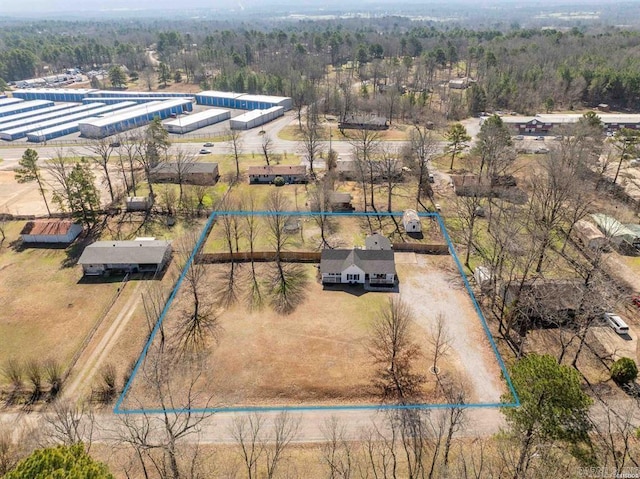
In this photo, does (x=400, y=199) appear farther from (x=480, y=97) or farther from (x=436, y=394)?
(x=480, y=97)

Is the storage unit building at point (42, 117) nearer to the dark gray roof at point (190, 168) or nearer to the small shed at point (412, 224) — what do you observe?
the dark gray roof at point (190, 168)

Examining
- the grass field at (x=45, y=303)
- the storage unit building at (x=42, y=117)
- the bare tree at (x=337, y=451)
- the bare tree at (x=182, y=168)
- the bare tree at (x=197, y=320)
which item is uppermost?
the storage unit building at (x=42, y=117)

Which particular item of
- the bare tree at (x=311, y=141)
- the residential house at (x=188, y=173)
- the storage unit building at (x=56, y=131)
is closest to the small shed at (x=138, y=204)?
the residential house at (x=188, y=173)

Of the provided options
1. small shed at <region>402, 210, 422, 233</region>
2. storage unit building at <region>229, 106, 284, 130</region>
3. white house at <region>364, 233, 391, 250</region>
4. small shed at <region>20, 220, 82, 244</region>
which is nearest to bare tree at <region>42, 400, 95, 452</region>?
small shed at <region>20, 220, 82, 244</region>

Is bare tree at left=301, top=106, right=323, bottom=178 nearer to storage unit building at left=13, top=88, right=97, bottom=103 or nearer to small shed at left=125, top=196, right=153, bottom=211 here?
small shed at left=125, top=196, right=153, bottom=211

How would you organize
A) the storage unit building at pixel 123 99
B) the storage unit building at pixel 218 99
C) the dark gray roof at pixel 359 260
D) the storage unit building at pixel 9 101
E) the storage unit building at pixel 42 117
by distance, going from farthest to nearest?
1. the storage unit building at pixel 123 99
2. the storage unit building at pixel 9 101
3. the storage unit building at pixel 218 99
4. the storage unit building at pixel 42 117
5. the dark gray roof at pixel 359 260

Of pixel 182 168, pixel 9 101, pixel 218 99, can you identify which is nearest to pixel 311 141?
pixel 182 168
